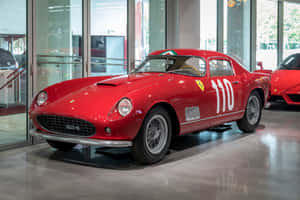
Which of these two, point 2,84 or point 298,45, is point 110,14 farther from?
point 298,45

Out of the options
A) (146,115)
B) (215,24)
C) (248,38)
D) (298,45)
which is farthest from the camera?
(298,45)

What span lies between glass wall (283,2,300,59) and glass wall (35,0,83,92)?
36.8 feet

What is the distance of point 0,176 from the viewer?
372cm

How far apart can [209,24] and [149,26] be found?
124 inches

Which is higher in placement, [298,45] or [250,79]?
[298,45]

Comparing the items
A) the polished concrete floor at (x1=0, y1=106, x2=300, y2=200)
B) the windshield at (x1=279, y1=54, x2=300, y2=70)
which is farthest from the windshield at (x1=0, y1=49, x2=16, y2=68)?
the windshield at (x1=279, y1=54, x2=300, y2=70)

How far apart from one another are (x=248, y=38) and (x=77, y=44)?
853 cm

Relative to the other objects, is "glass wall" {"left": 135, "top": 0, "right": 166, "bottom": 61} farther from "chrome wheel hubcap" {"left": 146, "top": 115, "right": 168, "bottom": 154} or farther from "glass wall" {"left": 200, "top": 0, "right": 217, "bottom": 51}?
"chrome wheel hubcap" {"left": 146, "top": 115, "right": 168, "bottom": 154}

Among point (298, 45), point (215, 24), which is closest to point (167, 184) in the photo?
point (215, 24)

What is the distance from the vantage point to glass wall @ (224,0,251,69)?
11.9m

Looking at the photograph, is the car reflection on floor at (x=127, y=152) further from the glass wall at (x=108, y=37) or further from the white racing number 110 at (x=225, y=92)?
the glass wall at (x=108, y=37)

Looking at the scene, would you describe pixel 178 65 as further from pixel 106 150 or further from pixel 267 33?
pixel 267 33

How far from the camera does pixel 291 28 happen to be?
1557 cm

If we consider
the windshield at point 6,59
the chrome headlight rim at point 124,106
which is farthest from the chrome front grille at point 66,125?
the windshield at point 6,59
